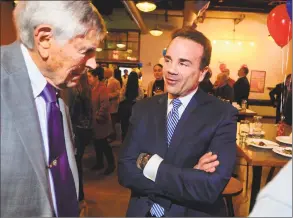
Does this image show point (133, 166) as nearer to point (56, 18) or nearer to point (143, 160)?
point (143, 160)

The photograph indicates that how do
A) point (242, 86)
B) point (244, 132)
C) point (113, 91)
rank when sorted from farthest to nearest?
point (242, 86), point (113, 91), point (244, 132)

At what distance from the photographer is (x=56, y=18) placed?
860 mm

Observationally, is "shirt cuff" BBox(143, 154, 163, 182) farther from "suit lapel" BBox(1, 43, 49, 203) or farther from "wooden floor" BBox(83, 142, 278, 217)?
"wooden floor" BBox(83, 142, 278, 217)

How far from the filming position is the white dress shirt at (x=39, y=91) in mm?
911

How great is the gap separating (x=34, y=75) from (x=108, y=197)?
10.3 feet

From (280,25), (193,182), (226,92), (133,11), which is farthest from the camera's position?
(133,11)

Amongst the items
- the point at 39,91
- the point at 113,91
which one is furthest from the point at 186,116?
the point at 113,91

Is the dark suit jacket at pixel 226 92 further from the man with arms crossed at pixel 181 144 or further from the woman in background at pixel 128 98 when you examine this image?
the man with arms crossed at pixel 181 144

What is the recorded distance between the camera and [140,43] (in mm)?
12648

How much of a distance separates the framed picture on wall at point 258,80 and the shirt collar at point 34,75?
12177 millimetres

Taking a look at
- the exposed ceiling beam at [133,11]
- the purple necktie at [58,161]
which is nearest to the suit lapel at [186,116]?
the purple necktie at [58,161]

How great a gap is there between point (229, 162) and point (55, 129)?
0.75 m

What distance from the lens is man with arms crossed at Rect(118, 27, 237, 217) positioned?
1.27m

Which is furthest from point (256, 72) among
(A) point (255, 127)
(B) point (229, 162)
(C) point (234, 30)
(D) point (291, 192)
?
(D) point (291, 192)
